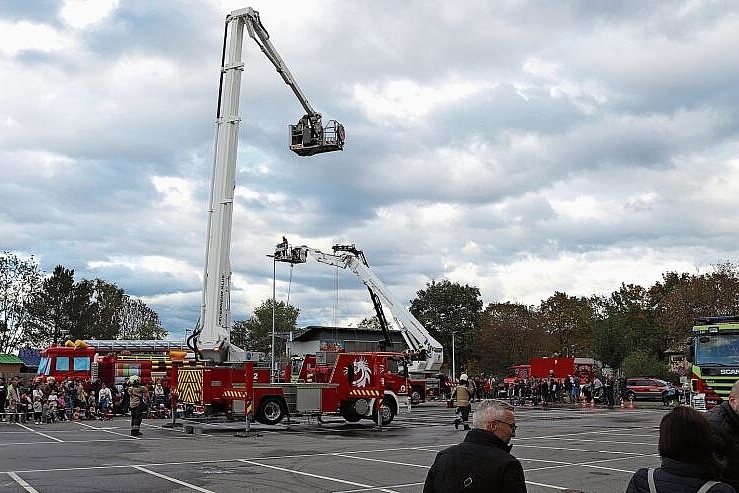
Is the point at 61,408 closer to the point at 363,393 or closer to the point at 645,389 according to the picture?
the point at 363,393

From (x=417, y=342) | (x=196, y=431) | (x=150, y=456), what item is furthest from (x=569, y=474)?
(x=417, y=342)

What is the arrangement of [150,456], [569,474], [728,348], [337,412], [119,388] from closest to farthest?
[569,474]
[150,456]
[728,348]
[337,412]
[119,388]

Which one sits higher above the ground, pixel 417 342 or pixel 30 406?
pixel 417 342

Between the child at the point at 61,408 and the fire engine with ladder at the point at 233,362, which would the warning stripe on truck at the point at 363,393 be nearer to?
the fire engine with ladder at the point at 233,362

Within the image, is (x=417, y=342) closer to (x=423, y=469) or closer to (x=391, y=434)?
(x=391, y=434)

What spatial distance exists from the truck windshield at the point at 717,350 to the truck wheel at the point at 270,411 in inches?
477

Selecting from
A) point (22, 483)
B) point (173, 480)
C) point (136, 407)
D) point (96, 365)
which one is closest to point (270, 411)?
point (136, 407)

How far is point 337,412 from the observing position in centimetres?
2478

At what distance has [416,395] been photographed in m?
40.8

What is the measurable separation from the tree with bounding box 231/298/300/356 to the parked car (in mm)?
58898

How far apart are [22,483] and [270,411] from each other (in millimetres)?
11506

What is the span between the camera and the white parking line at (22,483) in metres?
11.5

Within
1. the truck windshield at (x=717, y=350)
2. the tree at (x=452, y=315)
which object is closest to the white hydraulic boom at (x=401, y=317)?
the truck windshield at (x=717, y=350)

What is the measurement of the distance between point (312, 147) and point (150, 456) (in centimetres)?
1281
